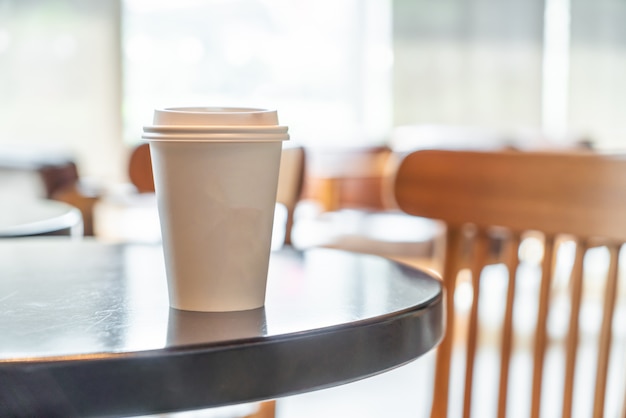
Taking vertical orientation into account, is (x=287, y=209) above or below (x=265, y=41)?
below

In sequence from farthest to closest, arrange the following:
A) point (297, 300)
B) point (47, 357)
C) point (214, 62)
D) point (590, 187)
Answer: point (214, 62) → point (590, 187) → point (297, 300) → point (47, 357)

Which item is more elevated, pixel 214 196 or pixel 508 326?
pixel 214 196

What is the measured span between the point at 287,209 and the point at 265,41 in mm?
4594

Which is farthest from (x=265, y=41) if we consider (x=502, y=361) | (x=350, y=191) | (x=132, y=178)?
(x=502, y=361)

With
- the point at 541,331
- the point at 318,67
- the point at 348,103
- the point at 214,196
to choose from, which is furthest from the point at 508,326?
the point at 348,103

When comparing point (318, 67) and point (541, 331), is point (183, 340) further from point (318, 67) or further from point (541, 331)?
point (318, 67)

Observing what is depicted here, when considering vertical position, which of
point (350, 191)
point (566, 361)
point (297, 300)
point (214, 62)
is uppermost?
point (214, 62)

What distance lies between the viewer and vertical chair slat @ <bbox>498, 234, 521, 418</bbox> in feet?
2.70

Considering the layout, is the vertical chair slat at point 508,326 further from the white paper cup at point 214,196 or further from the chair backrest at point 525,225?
the white paper cup at point 214,196

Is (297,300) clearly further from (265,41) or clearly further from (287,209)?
(265,41)

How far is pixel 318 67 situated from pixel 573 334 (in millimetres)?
5625

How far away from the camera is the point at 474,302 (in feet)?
2.85

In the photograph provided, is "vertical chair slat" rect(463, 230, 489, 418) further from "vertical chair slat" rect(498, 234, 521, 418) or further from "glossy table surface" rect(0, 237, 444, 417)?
Result: "glossy table surface" rect(0, 237, 444, 417)

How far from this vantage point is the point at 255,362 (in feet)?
1.55
